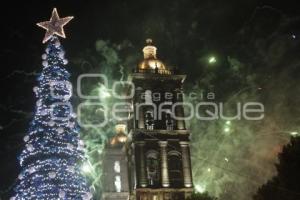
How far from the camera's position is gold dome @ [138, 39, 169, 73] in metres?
62.7

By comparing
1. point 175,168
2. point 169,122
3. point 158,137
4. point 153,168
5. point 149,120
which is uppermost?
point 149,120

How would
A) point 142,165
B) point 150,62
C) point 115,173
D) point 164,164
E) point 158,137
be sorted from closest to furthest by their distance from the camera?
point 142,165 → point 164,164 → point 158,137 → point 150,62 → point 115,173

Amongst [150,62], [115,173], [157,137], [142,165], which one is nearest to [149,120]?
[157,137]

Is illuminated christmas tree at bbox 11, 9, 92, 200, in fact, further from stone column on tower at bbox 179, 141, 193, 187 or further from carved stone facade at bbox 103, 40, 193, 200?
stone column on tower at bbox 179, 141, 193, 187

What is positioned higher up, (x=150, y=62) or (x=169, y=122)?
(x=150, y=62)

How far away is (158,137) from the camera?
5838 cm

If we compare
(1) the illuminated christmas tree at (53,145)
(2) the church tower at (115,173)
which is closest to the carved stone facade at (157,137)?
(2) the church tower at (115,173)

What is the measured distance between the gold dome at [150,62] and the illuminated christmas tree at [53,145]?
17.1 metres

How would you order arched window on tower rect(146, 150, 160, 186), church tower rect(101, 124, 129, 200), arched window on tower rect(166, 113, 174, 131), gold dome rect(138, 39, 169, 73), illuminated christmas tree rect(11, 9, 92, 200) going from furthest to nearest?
church tower rect(101, 124, 129, 200), gold dome rect(138, 39, 169, 73), arched window on tower rect(166, 113, 174, 131), arched window on tower rect(146, 150, 160, 186), illuminated christmas tree rect(11, 9, 92, 200)

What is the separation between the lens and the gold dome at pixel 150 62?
206ft

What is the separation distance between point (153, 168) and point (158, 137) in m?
3.51

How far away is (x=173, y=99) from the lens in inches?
2435

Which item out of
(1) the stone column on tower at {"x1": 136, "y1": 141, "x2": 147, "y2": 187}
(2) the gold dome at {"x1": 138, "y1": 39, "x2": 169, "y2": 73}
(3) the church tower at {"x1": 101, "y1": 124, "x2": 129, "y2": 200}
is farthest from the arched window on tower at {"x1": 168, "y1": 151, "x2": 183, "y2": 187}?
(3) the church tower at {"x1": 101, "y1": 124, "x2": 129, "y2": 200}

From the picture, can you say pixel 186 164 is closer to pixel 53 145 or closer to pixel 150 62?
pixel 150 62
